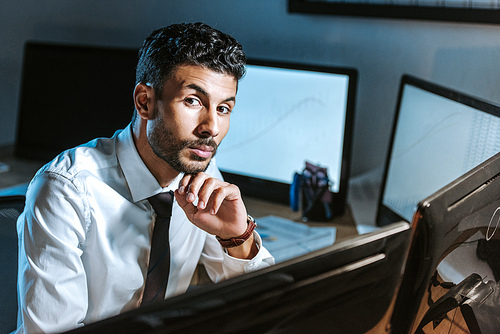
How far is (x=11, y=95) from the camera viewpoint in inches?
97.5

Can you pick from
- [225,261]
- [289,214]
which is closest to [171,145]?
[225,261]

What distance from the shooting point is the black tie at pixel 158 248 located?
1097mm

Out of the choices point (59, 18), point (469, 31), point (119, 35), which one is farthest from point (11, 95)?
point (469, 31)

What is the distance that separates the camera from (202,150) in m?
1.07

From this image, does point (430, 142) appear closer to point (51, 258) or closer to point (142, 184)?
point (142, 184)

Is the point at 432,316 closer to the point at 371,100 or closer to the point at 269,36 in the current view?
the point at 371,100

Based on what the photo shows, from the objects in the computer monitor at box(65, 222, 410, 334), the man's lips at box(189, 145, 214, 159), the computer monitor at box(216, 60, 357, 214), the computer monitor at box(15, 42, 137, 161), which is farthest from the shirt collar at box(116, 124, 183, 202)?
the computer monitor at box(15, 42, 137, 161)

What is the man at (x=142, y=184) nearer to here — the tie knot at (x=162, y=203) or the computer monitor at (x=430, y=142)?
the tie knot at (x=162, y=203)

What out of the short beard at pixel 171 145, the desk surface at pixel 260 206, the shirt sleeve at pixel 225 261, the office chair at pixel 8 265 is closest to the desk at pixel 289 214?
the desk surface at pixel 260 206

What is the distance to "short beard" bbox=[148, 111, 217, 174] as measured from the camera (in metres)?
1.05

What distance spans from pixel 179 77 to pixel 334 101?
0.80m

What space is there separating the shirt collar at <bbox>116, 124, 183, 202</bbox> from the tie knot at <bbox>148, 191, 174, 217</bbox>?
1cm

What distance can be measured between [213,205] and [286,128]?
79 centimetres

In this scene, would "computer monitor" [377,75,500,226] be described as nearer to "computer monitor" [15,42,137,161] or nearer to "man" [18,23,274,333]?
"man" [18,23,274,333]
